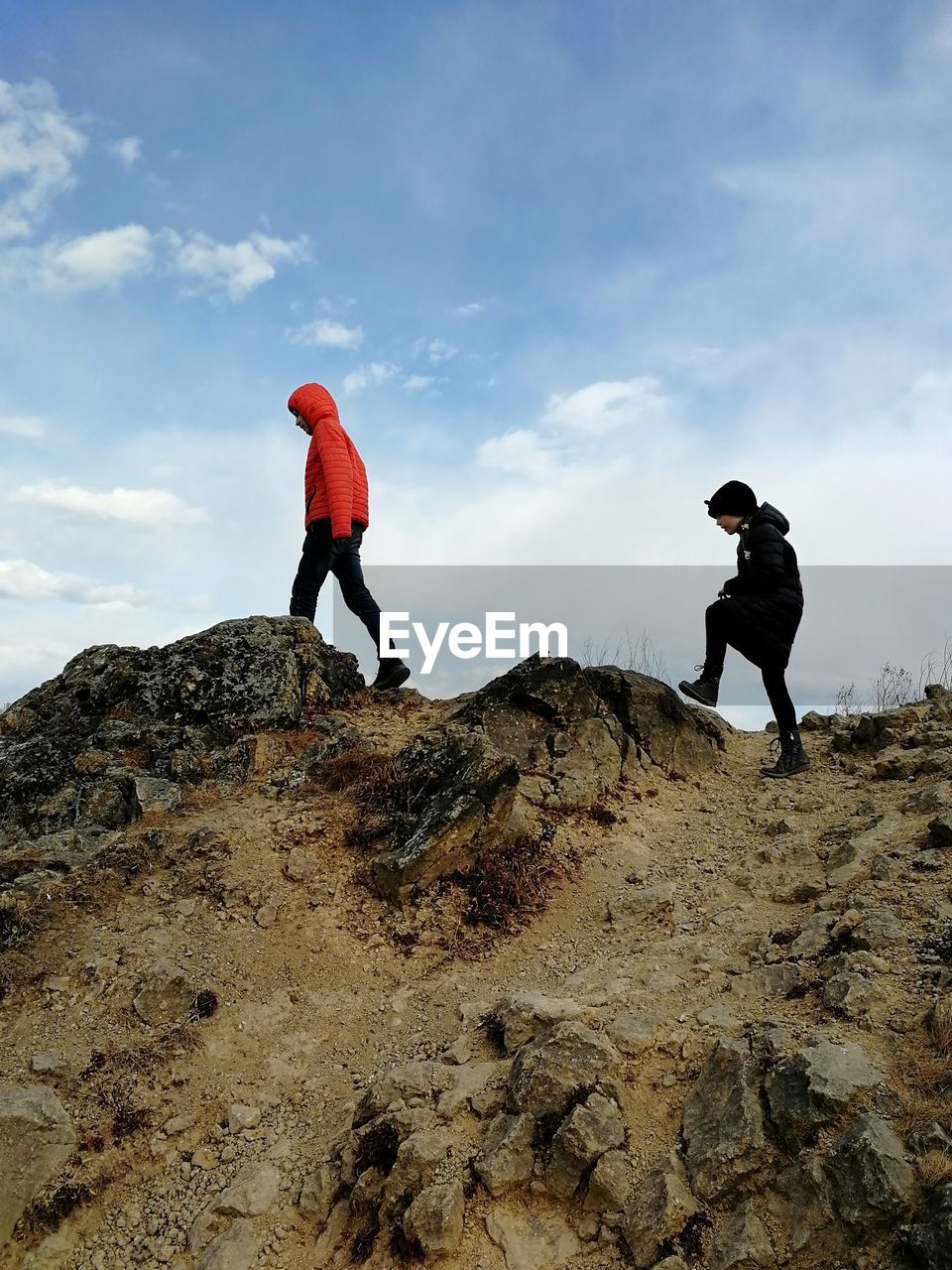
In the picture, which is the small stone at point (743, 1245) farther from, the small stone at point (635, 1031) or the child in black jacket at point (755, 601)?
the child in black jacket at point (755, 601)

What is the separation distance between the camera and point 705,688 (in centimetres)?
829

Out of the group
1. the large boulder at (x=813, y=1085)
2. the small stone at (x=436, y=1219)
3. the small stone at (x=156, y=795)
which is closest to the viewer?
the large boulder at (x=813, y=1085)

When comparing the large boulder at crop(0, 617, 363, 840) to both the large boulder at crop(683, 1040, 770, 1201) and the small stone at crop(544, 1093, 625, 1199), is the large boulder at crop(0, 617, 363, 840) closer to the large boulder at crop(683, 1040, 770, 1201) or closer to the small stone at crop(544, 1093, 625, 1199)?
the small stone at crop(544, 1093, 625, 1199)

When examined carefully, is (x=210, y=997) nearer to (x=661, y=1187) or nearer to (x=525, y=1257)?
(x=525, y=1257)

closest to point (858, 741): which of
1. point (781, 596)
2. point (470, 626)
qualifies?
point (781, 596)

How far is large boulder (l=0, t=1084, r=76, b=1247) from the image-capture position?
4.55m

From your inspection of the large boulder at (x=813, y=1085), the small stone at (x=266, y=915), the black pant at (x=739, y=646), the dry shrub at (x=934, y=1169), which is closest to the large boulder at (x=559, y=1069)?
the large boulder at (x=813, y=1085)

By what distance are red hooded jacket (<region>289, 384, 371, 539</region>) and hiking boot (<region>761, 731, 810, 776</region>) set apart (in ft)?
17.1

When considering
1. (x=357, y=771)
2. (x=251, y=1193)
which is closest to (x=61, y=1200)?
(x=251, y=1193)

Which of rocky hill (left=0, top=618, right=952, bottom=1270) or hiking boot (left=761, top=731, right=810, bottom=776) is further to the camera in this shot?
hiking boot (left=761, top=731, right=810, bottom=776)

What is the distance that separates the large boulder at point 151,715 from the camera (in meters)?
7.94

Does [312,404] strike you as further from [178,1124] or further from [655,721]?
[178,1124]

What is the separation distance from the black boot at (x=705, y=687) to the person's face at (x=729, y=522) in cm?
139

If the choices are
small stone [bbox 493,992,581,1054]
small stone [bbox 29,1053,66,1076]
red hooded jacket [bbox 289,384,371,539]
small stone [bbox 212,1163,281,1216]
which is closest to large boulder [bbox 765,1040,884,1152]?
small stone [bbox 493,992,581,1054]
